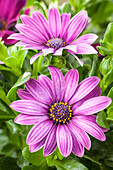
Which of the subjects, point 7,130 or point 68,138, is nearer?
point 68,138

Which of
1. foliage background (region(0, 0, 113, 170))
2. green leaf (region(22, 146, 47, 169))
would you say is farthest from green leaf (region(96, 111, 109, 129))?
green leaf (region(22, 146, 47, 169))

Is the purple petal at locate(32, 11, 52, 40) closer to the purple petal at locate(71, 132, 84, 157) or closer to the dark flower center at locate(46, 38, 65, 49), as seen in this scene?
the dark flower center at locate(46, 38, 65, 49)

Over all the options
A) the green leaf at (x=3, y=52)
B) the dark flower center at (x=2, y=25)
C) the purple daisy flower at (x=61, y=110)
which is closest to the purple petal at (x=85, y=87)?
the purple daisy flower at (x=61, y=110)

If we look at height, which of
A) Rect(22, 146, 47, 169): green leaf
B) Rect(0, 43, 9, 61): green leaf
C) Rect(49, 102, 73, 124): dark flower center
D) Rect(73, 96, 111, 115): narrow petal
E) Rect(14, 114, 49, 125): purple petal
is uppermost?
Rect(0, 43, 9, 61): green leaf

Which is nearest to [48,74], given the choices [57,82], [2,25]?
[57,82]

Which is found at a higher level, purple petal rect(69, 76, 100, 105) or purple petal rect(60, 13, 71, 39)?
purple petal rect(60, 13, 71, 39)

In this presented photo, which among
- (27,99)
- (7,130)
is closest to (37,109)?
(27,99)

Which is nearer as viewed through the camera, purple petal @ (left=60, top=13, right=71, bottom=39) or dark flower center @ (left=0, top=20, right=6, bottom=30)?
purple petal @ (left=60, top=13, right=71, bottom=39)

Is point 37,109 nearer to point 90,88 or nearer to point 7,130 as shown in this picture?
point 90,88
